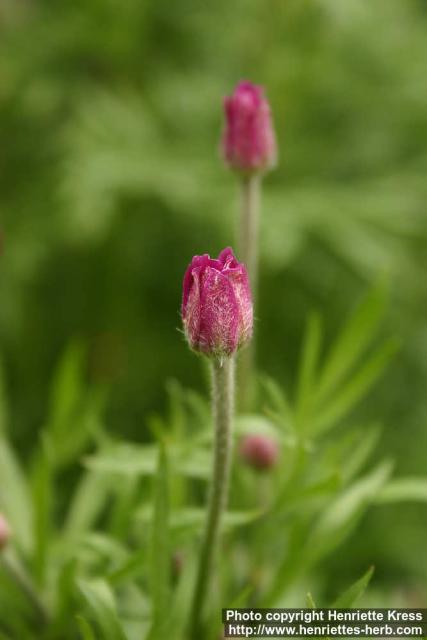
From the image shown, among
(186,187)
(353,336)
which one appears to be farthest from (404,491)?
(186,187)

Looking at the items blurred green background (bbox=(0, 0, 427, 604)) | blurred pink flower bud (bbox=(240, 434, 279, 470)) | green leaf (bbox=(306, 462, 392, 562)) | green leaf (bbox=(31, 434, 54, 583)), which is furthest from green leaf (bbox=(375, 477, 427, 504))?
blurred green background (bbox=(0, 0, 427, 604))

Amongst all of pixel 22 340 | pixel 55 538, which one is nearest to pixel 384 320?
pixel 22 340

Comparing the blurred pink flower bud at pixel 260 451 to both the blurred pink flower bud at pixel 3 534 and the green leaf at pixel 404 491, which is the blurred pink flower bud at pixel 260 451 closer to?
the green leaf at pixel 404 491

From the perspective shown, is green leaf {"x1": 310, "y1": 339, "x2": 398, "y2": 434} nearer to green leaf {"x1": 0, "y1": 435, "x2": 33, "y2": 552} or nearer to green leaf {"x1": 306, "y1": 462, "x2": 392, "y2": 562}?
green leaf {"x1": 306, "y1": 462, "x2": 392, "y2": 562}

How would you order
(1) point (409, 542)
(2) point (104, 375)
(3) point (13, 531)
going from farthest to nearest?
(2) point (104, 375)
(1) point (409, 542)
(3) point (13, 531)

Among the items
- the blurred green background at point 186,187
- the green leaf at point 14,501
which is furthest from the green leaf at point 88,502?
the blurred green background at point 186,187

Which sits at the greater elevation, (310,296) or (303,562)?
(310,296)

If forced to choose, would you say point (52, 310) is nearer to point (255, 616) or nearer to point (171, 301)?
point (171, 301)

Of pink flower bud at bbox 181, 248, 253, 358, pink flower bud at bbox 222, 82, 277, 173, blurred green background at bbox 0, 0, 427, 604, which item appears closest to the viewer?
pink flower bud at bbox 181, 248, 253, 358
